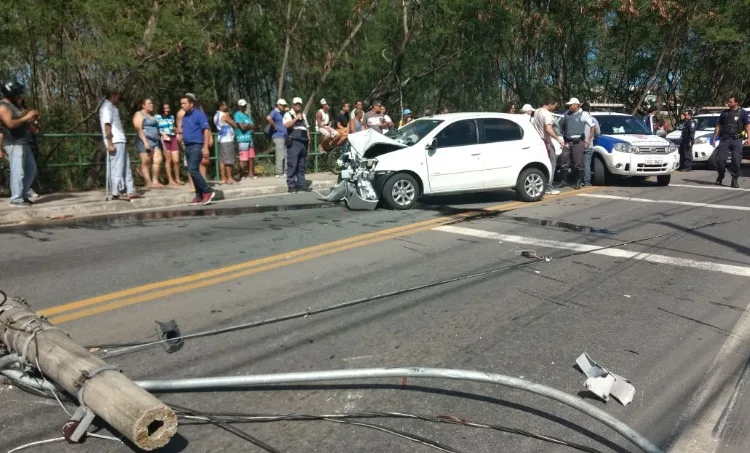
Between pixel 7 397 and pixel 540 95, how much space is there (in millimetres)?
27039

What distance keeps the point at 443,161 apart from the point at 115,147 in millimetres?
5650

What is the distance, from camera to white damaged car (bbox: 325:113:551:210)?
1059 cm

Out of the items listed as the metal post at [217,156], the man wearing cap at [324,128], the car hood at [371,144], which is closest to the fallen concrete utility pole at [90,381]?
the car hood at [371,144]

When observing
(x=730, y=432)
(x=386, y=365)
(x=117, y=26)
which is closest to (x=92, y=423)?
(x=386, y=365)

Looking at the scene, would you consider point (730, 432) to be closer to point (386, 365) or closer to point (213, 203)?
point (386, 365)

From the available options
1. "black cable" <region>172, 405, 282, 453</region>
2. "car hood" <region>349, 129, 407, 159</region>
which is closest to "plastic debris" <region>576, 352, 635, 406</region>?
"black cable" <region>172, 405, 282, 453</region>

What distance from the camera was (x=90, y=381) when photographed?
329cm

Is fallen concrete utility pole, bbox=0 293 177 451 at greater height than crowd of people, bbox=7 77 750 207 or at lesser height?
lesser

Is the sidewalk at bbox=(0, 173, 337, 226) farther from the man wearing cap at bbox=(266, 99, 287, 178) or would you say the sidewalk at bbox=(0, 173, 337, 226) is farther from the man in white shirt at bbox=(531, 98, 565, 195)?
the man in white shirt at bbox=(531, 98, 565, 195)

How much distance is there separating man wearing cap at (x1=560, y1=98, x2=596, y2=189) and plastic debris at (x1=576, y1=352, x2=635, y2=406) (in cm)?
1008

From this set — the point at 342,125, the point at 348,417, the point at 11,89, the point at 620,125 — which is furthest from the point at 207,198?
the point at 620,125

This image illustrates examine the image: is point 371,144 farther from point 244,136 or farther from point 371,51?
point 371,51

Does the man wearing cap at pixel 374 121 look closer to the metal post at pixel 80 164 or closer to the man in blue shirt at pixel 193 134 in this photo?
the man in blue shirt at pixel 193 134

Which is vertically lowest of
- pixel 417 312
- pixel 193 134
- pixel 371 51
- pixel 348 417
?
pixel 348 417
